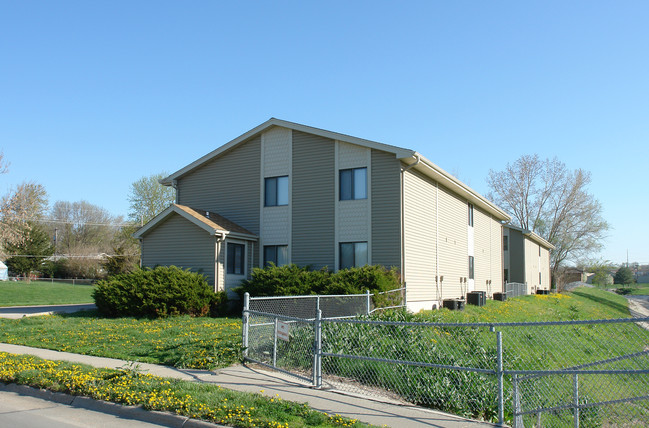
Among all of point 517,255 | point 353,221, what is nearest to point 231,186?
point 353,221

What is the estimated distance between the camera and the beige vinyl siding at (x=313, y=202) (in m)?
20.6

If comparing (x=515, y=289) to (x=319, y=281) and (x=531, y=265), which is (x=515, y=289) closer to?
(x=531, y=265)

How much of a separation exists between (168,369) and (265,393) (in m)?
2.60

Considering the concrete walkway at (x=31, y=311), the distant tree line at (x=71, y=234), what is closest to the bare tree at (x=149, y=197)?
the distant tree line at (x=71, y=234)

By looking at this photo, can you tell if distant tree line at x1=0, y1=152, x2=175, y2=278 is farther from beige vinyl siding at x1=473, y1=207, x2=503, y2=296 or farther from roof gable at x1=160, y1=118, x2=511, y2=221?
beige vinyl siding at x1=473, y1=207, x2=503, y2=296

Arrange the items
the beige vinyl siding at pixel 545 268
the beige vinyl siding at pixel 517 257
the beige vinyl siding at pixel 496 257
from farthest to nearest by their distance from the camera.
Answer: the beige vinyl siding at pixel 545 268, the beige vinyl siding at pixel 517 257, the beige vinyl siding at pixel 496 257

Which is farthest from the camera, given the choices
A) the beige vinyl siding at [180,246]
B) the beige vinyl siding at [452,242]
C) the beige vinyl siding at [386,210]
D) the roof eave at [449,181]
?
the beige vinyl siding at [452,242]

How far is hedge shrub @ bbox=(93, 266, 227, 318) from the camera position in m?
17.3

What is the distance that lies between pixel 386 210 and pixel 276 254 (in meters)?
5.17

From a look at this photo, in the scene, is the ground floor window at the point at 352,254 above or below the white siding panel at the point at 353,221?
below

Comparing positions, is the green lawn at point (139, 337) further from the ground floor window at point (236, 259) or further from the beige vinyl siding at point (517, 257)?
the beige vinyl siding at point (517, 257)

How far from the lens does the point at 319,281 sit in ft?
58.7

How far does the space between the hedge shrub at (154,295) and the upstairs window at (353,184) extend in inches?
247

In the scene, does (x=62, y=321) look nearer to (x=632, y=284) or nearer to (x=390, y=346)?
(x=390, y=346)
